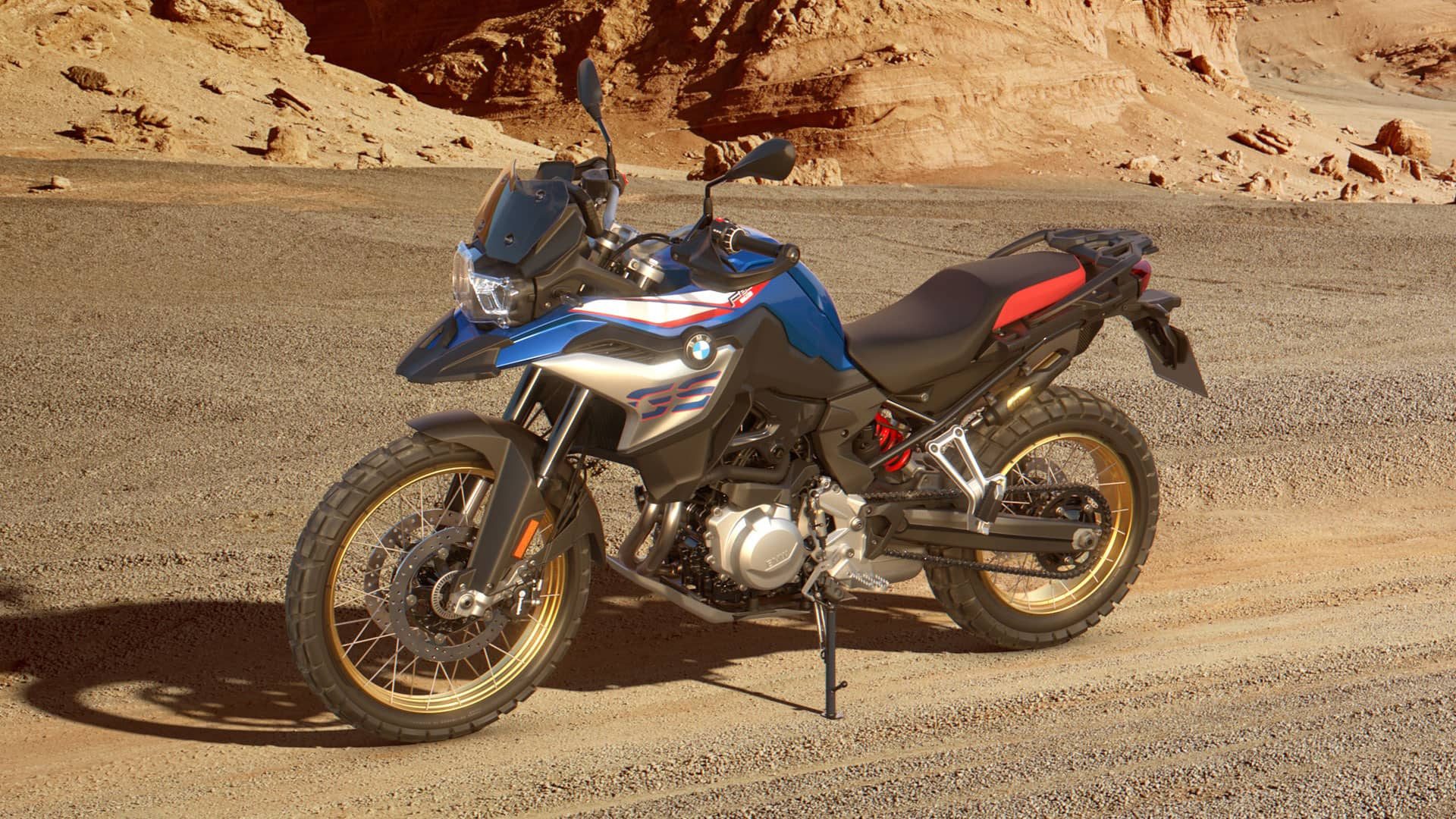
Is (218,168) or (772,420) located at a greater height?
(772,420)

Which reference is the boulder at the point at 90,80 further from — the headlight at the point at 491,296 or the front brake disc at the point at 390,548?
the headlight at the point at 491,296

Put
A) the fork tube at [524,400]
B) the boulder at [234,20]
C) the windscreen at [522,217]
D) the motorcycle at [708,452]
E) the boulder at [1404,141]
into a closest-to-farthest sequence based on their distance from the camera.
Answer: the windscreen at [522,217] → the motorcycle at [708,452] → the fork tube at [524,400] → the boulder at [234,20] → the boulder at [1404,141]

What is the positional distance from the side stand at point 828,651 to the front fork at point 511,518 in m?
1.09

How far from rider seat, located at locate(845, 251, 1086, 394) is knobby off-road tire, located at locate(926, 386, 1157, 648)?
409mm

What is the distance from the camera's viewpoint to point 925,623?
Result: 18.8ft

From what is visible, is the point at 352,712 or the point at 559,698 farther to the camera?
the point at 559,698

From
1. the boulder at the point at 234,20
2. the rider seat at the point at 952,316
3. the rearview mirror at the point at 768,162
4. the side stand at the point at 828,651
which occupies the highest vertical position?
the rearview mirror at the point at 768,162

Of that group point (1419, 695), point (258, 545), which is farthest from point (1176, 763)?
point (258, 545)

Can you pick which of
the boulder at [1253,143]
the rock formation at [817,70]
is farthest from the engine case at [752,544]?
the boulder at [1253,143]

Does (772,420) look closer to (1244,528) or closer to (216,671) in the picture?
(216,671)

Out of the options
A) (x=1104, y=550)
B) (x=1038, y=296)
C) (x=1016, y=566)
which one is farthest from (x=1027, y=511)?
(x=1038, y=296)

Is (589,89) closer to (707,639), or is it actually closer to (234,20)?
(707,639)

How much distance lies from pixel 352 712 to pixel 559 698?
83 cm

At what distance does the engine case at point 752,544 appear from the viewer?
4.56m
